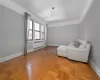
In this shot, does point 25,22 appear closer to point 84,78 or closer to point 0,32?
point 0,32

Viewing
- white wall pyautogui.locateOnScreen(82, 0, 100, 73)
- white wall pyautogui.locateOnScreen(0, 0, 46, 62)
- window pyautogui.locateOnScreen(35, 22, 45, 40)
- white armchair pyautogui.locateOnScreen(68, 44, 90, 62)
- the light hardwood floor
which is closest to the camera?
the light hardwood floor

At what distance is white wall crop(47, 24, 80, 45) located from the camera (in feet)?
18.4

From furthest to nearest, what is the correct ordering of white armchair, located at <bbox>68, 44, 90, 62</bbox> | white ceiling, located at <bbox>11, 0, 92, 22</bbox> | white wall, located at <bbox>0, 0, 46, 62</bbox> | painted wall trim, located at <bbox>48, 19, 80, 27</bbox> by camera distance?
painted wall trim, located at <bbox>48, 19, 80, 27</bbox> → white ceiling, located at <bbox>11, 0, 92, 22</bbox> → white wall, located at <bbox>0, 0, 46, 62</bbox> → white armchair, located at <bbox>68, 44, 90, 62</bbox>

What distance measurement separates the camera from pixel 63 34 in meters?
6.08

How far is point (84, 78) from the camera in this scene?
1436mm

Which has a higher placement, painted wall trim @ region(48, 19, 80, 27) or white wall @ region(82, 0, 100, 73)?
painted wall trim @ region(48, 19, 80, 27)

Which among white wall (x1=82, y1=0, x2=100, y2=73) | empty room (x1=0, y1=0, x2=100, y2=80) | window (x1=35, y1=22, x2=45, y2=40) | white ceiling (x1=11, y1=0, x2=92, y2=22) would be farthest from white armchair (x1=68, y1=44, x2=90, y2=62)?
window (x1=35, y1=22, x2=45, y2=40)

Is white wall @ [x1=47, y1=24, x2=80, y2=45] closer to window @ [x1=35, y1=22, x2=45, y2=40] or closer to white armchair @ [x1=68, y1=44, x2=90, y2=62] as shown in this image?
window @ [x1=35, y1=22, x2=45, y2=40]

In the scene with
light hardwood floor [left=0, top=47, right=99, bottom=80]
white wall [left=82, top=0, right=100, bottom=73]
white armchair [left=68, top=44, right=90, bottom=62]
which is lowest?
light hardwood floor [left=0, top=47, right=99, bottom=80]

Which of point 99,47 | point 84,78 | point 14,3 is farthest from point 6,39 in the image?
point 99,47

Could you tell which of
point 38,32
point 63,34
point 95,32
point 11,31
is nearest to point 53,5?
point 95,32

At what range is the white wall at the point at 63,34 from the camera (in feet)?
18.4

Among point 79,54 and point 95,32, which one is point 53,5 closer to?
point 95,32

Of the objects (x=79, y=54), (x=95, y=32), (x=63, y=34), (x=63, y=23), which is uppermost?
(x=63, y=23)
